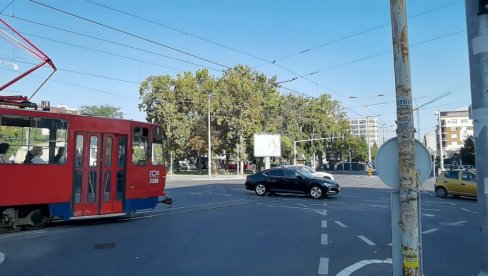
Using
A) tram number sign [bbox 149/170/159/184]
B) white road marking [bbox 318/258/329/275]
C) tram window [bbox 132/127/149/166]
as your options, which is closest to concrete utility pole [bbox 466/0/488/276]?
white road marking [bbox 318/258/329/275]

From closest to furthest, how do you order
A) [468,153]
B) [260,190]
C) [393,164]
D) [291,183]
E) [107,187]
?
[393,164], [107,187], [291,183], [260,190], [468,153]

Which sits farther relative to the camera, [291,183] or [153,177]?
[291,183]

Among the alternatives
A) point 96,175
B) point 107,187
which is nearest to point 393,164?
point 96,175

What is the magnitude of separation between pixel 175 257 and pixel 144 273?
1.11 meters

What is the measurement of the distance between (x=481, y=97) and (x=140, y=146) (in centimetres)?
1003

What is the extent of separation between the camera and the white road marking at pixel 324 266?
21.4ft

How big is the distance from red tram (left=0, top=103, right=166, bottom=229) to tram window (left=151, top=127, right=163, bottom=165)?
0.13 m

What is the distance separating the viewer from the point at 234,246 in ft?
28.1

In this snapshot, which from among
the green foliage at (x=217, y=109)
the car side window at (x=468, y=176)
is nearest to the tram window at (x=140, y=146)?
the car side window at (x=468, y=176)

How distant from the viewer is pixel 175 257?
754cm

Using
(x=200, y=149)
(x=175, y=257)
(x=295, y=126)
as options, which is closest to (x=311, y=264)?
(x=175, y=257)

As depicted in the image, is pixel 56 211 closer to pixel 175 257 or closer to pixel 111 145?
pixel 111 145

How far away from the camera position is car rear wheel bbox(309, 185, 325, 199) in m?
20.4

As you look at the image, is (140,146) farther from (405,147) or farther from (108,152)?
(405,147)
